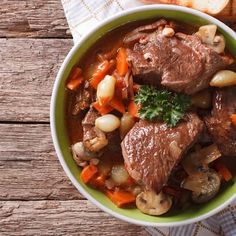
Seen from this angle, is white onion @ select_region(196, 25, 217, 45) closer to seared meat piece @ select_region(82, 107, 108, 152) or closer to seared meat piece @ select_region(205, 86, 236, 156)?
seared meat piece @ select_region(205, 86, 236, 156)

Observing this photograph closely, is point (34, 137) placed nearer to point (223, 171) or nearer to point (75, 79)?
point (75, 79)

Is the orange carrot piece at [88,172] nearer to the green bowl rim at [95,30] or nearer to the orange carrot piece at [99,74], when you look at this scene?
the green bowl rim at [95,30]

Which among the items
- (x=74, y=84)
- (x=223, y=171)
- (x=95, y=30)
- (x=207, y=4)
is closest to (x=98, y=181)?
(x=74, y=84)

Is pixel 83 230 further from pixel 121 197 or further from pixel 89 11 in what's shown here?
pixel 89 11

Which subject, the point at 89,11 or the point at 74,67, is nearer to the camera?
the point at 74,67

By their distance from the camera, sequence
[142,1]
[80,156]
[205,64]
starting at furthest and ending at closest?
[142,1], [80,156], [205,64]

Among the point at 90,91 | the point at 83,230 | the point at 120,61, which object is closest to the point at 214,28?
the point at 120,61
